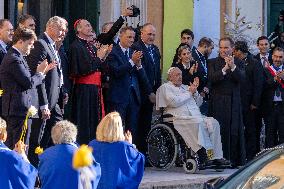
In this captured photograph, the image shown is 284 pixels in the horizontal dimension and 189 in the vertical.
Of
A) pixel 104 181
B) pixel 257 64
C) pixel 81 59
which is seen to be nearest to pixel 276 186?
pixel 104 181

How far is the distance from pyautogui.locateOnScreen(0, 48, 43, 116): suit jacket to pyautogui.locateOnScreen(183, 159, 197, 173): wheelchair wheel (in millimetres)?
3476

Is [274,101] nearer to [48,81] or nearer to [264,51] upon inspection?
[264,51]

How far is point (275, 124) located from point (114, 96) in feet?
11.5

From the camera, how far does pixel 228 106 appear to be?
625 inches

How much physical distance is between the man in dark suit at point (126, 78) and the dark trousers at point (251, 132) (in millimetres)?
2485

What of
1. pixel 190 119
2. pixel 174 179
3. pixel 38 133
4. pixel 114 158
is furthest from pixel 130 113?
pixel 114 158

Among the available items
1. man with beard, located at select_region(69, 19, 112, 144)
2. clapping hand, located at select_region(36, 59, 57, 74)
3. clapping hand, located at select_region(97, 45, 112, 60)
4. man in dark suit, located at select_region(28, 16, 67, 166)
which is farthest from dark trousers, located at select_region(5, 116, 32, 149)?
clapping hand, located at select_region(97, 45, 112, 60)

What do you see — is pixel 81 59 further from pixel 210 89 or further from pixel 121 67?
pixel 210 89

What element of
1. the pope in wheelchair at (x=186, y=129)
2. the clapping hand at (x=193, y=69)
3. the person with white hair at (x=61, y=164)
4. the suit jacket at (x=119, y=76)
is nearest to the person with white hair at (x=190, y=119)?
the pope in wheelchair at (x=186, y=129)

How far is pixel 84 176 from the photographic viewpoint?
25.1 ft

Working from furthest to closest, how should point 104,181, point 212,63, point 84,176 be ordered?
point 212,63 → point 104,181 → point 84,176

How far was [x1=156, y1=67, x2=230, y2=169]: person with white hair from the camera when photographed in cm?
1498

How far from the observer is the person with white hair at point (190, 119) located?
49.2 feet

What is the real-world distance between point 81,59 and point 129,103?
4.34 feet
